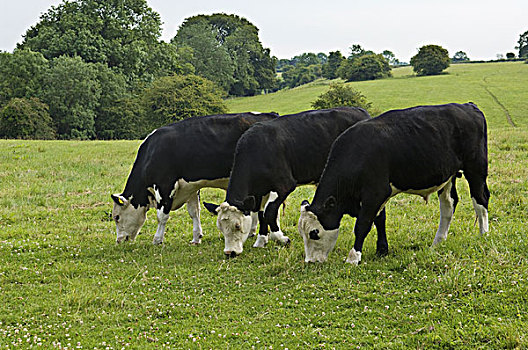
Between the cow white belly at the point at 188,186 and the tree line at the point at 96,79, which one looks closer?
the cow white belly at the point at 188,186

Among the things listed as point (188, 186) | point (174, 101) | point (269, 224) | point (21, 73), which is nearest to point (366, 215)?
point (269, 224)

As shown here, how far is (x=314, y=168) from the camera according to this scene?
9773mm

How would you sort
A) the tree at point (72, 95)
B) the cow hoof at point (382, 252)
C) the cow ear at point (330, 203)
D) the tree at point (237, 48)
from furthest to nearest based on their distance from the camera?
the tree at point (237, 48)
the tree at point (72, 95)
the cow hoof at point (382, 252)
the cow ear at point (330, 203)

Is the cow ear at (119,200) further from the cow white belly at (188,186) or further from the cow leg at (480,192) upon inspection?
the cow leg at (480,192)

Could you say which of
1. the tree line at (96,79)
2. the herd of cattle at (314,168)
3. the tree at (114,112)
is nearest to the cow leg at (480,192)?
the herd of cattle at (314,168)

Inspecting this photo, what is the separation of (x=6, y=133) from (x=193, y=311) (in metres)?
47.7

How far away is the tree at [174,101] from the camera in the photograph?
53.3m

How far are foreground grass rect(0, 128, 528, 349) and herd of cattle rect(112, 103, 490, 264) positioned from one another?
553mm

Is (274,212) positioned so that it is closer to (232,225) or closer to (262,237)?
(262,237)

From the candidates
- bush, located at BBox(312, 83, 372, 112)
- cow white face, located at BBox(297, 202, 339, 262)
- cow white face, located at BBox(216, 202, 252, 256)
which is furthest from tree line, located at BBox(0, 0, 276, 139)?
cow white face, located at BBox(297, 202, 339, 262)

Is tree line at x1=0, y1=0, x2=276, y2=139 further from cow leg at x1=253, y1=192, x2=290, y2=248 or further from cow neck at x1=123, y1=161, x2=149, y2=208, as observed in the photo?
cow leg at x1=253, y1=192, x2=290, y2=248

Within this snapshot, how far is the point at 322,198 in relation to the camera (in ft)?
26.6

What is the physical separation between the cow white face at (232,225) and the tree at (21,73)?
49469 millimetres

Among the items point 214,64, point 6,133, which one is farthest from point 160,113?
point 214,64
